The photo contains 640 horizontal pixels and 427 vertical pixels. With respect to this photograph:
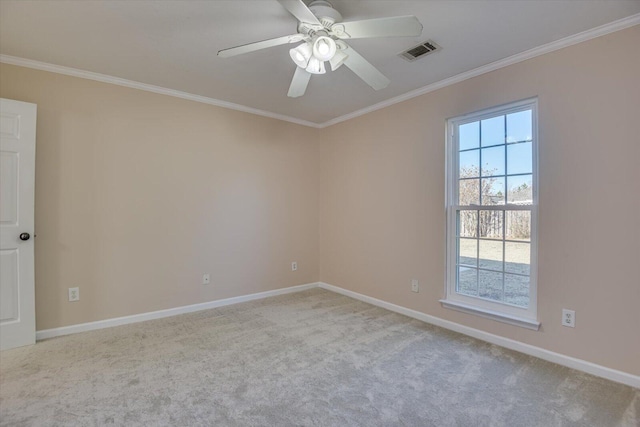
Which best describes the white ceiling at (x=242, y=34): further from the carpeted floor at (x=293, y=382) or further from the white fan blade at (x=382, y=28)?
the carpeted floor at (x=293, y=382)

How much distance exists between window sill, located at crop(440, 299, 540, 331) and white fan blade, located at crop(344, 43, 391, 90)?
2130 millimetres

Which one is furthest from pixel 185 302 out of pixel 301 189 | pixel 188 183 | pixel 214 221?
pixel 301 189

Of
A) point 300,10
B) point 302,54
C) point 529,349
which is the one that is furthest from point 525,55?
point 529,349

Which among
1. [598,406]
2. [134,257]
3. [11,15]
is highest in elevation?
[11,15]

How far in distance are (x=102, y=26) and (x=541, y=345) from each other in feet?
13.3

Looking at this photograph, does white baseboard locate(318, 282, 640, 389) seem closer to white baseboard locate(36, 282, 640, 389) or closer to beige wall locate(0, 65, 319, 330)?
white baseboard locate(36, 282, 640, 389)

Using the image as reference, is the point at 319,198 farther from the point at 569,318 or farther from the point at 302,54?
the point at 569,318

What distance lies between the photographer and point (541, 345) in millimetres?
2441

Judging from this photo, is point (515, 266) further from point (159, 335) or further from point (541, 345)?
point (159, 335)

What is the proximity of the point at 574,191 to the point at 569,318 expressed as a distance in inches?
37.4

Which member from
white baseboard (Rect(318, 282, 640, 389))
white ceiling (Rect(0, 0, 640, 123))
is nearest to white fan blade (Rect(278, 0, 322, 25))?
white ceiling (Rect(0, 0, 640, 123))

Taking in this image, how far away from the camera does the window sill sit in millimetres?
2486

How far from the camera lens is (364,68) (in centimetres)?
204

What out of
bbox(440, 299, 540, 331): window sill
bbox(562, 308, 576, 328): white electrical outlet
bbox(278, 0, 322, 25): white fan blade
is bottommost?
bbox(440, 299, 540, 331): window sill
